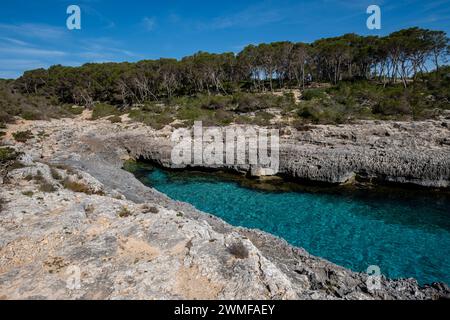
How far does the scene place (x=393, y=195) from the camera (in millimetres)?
19141

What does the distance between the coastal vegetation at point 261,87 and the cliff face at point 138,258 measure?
71.9ft

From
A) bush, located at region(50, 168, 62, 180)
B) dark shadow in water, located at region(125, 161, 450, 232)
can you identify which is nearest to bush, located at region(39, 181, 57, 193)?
bush, located at region(50, 168, 62, 180)

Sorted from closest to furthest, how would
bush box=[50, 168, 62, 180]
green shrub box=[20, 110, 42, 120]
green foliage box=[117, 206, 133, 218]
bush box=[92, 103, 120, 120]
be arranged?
1. green foliage box=[117, 206, 133, 218]
2. bush box=[50, 168, 62, 180]
3. green shrub box=[20, 110, 42, 120]
4. bush box=[92, 103, 120, 120]

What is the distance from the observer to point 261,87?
53.9 m

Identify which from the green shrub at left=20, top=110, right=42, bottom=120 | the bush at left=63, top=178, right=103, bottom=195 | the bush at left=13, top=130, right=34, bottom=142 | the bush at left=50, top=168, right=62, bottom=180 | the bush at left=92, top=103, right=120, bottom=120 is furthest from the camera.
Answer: the bush at left=92, top=103, right=120, bottom=120

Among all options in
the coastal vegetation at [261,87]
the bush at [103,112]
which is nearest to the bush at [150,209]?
the coastal vegetation at [261,87]

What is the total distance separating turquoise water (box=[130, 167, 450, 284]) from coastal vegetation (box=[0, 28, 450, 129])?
13233 mm

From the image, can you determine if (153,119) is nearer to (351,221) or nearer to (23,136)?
(23,136)

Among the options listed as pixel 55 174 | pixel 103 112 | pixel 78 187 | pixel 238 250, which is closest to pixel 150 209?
Answer: pixel 238 250

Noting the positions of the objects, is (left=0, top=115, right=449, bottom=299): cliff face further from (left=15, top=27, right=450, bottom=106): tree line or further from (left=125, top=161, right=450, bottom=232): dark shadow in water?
(left=15, top=27, right=450, bottom=106): tree line

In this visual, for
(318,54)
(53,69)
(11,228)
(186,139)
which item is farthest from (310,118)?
(53,69)

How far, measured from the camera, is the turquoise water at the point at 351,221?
40.3 ft

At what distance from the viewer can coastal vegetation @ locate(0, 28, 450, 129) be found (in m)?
34.2
